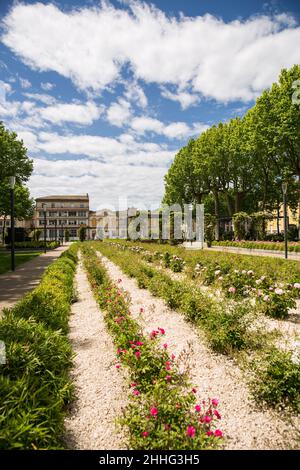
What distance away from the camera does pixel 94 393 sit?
10.9ft

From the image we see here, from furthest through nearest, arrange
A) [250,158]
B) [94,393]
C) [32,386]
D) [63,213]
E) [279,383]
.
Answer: [63,213] → [250,158] → [94,393] → [279,383] → [32,386]

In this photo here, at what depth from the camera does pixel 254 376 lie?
323cm

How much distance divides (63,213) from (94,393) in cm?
8582

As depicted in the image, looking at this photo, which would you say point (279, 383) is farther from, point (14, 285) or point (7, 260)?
point (7, 260)

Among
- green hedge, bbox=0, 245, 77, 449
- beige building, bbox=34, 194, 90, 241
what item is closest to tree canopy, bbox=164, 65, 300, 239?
green hedge, bbox=0, 245, 77, 449

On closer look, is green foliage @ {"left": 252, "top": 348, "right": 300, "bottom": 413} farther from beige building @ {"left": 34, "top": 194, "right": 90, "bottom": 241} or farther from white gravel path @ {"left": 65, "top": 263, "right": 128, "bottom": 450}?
beige building @ {"left": 34, "top": 194, "right": 90, "bottom": 241}

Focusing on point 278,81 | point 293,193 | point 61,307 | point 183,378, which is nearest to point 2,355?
point 183,378

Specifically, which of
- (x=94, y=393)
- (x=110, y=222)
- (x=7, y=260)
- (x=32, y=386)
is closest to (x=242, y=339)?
(x=94, y=393)

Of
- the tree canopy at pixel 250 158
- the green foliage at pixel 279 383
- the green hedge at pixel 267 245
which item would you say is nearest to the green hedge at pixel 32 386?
the green foliage at pixel 279 383

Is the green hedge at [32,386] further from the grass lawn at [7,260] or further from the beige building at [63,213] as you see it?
the beige building at [63,213]

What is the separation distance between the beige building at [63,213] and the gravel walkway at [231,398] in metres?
80.2

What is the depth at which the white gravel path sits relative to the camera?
8.51ft
